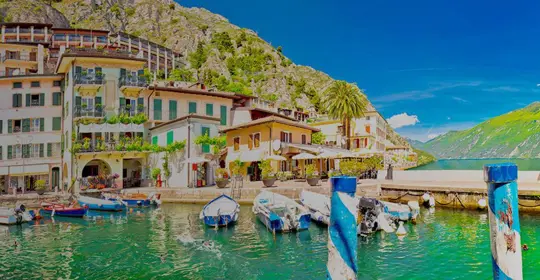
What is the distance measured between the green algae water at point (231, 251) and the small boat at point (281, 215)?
0.48 m

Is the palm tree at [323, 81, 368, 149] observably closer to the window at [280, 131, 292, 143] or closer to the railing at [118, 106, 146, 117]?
the window at [280, 131, 292, 143]

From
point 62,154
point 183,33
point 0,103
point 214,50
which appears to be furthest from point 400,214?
point 183,33

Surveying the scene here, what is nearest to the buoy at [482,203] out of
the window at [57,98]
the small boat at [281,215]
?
the small boat at [281,215]

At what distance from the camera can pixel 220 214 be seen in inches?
800

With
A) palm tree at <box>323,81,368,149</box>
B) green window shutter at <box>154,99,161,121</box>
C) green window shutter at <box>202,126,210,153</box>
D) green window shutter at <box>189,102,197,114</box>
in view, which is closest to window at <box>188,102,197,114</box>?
green window shutter at <box>189,102,197,114</box>

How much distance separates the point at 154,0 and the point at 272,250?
138 metres

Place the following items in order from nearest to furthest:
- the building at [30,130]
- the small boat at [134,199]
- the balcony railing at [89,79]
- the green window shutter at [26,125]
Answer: the small boat at [134,199], the balcony railing at [89,79], the building at [30,130], the green window shutter at [26,125]

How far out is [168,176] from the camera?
35500 mm

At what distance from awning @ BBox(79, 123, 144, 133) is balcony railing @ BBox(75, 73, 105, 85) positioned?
4.35m

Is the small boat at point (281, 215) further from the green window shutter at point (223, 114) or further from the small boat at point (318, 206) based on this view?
the green window shutter at point (223, 114)

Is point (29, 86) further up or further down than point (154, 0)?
further down

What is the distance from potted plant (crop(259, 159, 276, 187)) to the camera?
29817mm

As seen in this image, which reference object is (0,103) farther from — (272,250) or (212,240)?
(272,250)

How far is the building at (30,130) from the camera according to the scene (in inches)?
1459
